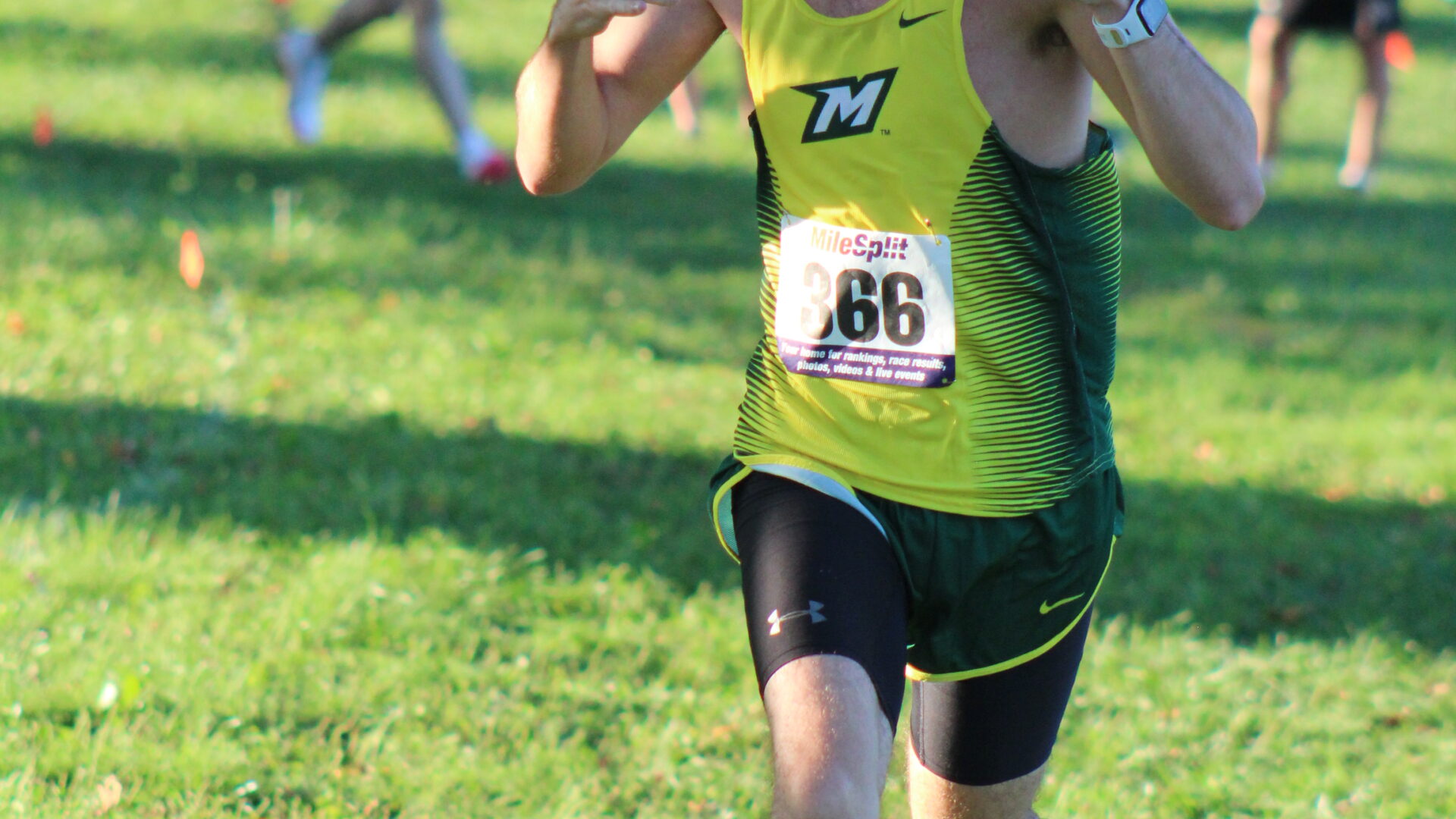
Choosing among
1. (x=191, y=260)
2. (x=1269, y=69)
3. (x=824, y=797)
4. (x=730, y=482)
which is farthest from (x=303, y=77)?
(x=824, y=797)

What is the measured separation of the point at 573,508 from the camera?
486 cm

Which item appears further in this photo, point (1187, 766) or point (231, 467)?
point (231, 467)

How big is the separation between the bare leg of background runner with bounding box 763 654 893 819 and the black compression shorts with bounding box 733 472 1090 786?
0.11ft

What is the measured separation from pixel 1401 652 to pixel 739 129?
7.46 meters

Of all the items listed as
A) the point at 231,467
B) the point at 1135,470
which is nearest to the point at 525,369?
the point at 231,467

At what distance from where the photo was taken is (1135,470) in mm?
5707

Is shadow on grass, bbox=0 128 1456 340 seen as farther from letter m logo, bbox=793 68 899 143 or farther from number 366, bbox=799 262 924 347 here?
letter m logo, bbox=793 68 899 143

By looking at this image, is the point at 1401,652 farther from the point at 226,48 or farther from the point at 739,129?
the point at 226,48

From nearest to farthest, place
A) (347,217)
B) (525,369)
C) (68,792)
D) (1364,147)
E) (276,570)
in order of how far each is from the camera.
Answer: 1. (68,792)
2. (276,570)
3. (525,369)
4. (347,217)
5. (1364,147)

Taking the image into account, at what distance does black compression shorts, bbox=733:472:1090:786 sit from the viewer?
220 centimetres

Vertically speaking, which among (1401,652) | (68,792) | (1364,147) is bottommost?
(1364,147)

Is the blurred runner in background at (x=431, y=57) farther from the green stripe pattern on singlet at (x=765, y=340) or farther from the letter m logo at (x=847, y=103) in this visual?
the letter m logo at (x=847, y=103)

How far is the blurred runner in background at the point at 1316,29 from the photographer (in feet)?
31.4

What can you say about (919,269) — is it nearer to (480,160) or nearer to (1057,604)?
(1057,604)
